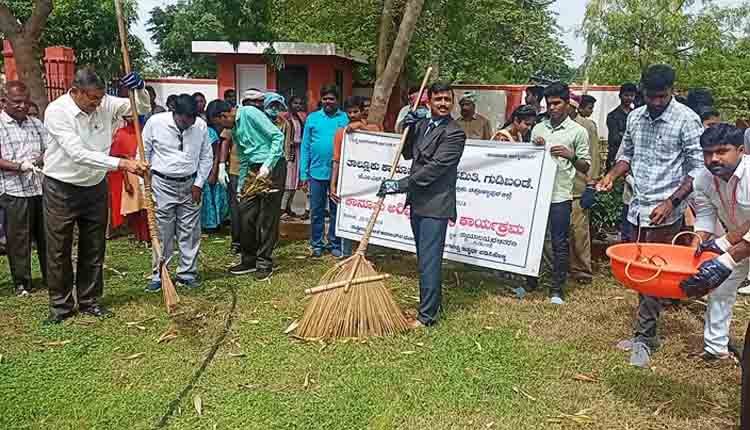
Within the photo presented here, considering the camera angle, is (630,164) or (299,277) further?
(299,277)

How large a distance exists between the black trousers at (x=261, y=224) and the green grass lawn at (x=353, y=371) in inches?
32.5

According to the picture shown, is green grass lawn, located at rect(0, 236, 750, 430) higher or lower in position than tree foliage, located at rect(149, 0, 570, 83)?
lower

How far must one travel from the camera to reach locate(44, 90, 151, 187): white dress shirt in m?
4.97

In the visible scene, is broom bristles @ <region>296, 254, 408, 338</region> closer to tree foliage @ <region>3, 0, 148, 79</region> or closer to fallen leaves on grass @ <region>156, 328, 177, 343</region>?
fallen leaves on grass @ <region>156, 328, 177, 343</region>

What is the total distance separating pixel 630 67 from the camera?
19531mm

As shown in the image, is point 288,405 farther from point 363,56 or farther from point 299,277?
point 363,56

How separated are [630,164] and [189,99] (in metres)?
3.84

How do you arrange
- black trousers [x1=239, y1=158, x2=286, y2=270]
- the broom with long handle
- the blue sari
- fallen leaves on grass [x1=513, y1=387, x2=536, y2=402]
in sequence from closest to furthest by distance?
1. fallen leaves on grass [x1=513, y1=387, x2=536, y2=402]
2. the broom with long handle
3. black trousers [x1=239, y1=158, x2=286, y2=270]
4. the blue sari

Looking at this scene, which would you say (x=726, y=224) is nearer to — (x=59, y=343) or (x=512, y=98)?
(x=59, y=343)

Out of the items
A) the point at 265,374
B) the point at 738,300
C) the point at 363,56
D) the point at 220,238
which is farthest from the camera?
the point at 363,56

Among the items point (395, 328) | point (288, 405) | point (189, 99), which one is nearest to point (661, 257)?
point (395, 328)

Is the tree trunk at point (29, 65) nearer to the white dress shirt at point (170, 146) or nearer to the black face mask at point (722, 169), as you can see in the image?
the white dress shirt at point (170, 146)

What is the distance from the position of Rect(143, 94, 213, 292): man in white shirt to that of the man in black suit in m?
2.03

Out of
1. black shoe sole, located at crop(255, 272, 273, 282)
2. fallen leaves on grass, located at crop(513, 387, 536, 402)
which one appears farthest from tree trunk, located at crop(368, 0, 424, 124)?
fallen leaves on grass, located at crop(513, 387, 536, 402)
